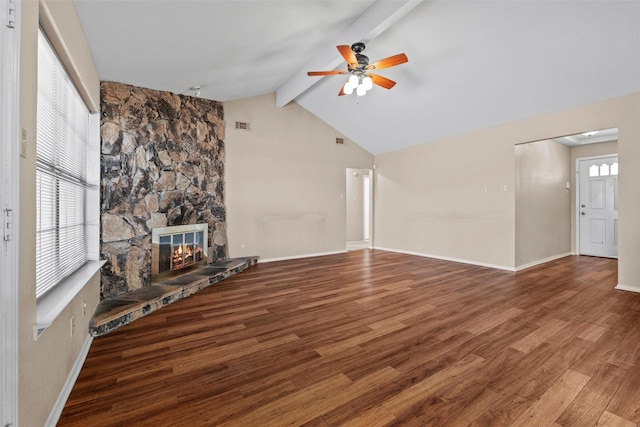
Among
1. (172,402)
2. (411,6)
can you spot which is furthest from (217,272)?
(411,6)

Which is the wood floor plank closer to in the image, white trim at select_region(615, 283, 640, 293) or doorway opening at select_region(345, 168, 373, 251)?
white trim at select_region(615, 283, 640, 293)

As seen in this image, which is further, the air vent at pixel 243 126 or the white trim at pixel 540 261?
the air vent at pixel 243 126

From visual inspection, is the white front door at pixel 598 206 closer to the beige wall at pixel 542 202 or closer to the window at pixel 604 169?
the window at pixel 604 169

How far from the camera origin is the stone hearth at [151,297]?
2.60m

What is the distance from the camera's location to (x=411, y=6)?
2947 millimetres

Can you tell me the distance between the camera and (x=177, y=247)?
4.23 metres

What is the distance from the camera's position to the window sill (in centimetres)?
143

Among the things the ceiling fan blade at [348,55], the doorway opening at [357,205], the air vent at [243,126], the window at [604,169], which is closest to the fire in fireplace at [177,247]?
the air vent at [243,126]

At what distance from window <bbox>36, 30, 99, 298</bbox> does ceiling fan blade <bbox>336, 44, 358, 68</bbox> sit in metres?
2.33

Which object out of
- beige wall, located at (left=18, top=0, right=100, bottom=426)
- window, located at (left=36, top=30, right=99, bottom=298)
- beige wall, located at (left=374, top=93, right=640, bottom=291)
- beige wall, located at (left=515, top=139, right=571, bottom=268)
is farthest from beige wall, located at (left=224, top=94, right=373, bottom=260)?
beige wall, located at (left=18, top=0, right=100, bottom=426)

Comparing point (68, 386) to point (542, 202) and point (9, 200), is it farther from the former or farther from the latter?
point (542, 202)

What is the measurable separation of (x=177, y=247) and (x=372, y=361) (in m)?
3.36

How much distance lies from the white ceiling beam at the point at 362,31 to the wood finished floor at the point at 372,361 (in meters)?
3.14

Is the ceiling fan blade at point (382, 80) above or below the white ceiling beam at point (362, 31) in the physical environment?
below
